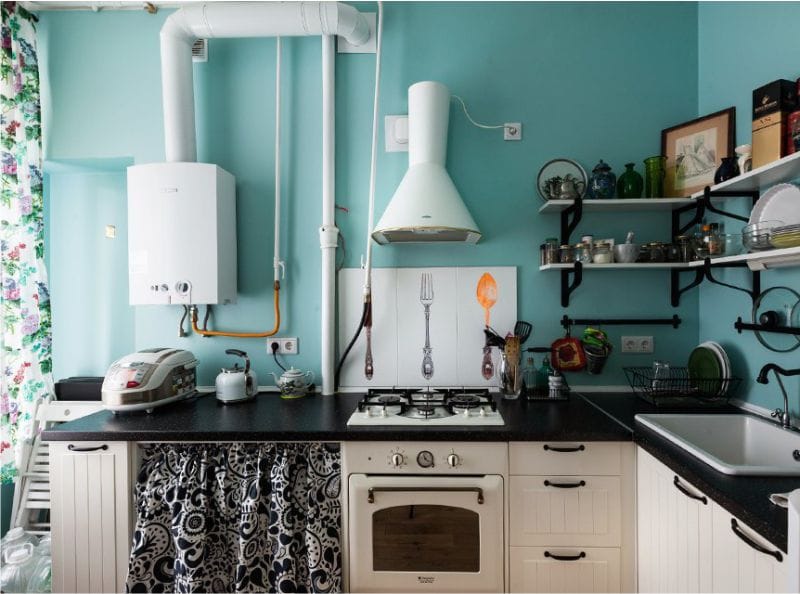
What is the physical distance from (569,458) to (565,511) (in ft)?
0.62

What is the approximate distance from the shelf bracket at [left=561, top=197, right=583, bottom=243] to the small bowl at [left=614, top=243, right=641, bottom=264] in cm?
22

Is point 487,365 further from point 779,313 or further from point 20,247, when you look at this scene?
point 20,247

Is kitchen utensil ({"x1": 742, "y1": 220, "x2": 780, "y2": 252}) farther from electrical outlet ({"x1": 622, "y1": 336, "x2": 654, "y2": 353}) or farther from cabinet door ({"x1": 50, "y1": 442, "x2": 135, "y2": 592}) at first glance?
cabinet door ({"x1": 50, "y1": 442, "x2": 135, "y2": 592})

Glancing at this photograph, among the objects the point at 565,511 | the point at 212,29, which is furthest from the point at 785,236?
the point at 212,29

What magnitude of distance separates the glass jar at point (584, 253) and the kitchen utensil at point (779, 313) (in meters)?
0.63

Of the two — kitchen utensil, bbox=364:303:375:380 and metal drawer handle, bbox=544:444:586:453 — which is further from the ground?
kitchen utensil, bbox=364:303:375:380

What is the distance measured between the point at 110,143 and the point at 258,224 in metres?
0.88

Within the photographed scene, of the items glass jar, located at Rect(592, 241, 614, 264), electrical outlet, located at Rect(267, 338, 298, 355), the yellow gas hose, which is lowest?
electrical outlet, located at Rect(267, 338, 298, 355)

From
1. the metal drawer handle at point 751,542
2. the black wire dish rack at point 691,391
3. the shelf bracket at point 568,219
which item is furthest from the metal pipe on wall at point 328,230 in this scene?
the metal drawer handle at point 751,542

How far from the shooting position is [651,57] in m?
2.03

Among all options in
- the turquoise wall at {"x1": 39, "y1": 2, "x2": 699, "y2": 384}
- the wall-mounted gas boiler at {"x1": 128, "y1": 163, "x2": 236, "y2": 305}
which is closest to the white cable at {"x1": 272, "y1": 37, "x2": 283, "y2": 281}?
the turquoise wall at {"x1": 39, "y1": 2, "x2": 699, "y2": 384}

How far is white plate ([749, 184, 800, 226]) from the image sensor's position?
1410mm

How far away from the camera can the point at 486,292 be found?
2061 mm

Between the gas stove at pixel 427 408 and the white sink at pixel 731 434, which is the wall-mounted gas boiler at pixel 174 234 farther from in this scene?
the white sink at pixel 731 434
